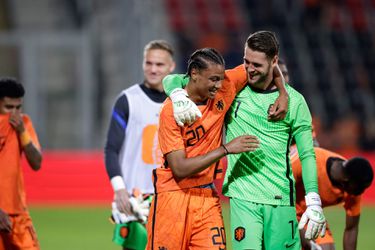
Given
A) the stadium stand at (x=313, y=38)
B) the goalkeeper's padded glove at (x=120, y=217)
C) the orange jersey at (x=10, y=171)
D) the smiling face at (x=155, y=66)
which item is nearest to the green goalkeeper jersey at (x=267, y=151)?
the goalkeeper's padded glove at (x=120, y=217)

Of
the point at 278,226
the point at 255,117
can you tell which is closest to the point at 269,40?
the point at 255,117

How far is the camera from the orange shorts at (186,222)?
227 inches

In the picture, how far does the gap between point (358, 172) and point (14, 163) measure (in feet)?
8.98

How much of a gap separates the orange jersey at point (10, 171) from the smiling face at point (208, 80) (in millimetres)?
1814

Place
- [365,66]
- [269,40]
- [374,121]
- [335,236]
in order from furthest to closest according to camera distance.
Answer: [365,66], [374,121], [335,236], [269,40]

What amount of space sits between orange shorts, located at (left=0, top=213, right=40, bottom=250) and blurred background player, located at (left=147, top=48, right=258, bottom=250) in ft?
4.33

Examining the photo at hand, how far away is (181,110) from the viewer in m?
5.62

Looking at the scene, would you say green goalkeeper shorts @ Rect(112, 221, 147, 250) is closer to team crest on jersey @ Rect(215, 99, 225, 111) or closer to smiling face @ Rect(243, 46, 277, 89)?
team crest on jersey @ Rect(215, 99, 225, 111)

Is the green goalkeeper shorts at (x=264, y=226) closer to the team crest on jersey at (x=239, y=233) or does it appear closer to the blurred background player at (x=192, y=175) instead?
the team crest on jersey at (x=239, y=233)

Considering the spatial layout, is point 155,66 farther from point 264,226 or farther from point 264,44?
point 264,226

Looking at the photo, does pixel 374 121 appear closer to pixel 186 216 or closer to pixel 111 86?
pixel 111 86

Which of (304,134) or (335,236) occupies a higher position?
(304,134)

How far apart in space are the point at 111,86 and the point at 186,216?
41.8ft

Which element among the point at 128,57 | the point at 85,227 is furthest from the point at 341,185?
the point at 128,57
